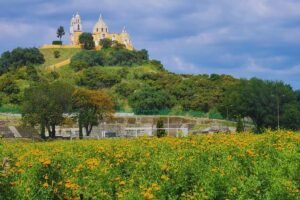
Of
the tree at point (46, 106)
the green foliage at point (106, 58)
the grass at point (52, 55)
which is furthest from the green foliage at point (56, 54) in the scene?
the tree at point (46, 106)

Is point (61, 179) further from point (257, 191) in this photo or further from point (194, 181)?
point (257, 191)

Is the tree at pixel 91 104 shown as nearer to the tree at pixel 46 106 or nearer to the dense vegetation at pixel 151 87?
the tree at pixel 46 106

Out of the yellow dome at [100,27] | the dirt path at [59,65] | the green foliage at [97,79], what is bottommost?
the green foliage at [97,79]

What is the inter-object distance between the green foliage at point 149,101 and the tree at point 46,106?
25.8 metres

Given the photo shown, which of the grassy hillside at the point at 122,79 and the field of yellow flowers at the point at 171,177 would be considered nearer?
the field of yellow flowers at the point at 171,177

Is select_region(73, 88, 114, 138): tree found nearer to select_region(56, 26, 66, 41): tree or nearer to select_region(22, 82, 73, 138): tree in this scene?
select_region(22, 82, 73, 138): tree

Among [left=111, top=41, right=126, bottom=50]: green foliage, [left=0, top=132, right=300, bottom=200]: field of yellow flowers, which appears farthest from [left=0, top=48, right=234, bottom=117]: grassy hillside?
[left=0, top=132, right=300, bottom=200]: field of yellow flowers

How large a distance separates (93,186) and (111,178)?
3.23ft

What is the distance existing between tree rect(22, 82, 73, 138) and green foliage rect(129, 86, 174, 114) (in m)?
25.8

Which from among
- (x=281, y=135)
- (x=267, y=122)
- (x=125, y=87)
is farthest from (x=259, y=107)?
(x=281, y=135)

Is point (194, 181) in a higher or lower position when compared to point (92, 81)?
lower

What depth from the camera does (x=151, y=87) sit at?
286ft

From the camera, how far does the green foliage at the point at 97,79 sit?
93.2 metres

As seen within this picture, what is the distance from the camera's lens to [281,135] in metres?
16.8
